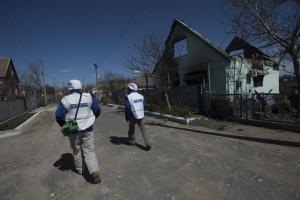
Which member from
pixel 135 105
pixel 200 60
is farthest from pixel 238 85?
pixel 135 105

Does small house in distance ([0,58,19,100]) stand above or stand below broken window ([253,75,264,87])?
above

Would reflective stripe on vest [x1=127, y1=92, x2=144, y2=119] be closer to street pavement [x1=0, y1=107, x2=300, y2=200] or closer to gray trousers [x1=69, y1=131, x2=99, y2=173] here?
street pavement [x1=0, y1=107, x2=300, y2=200]

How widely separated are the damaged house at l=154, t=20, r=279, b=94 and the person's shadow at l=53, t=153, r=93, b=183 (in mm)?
8156

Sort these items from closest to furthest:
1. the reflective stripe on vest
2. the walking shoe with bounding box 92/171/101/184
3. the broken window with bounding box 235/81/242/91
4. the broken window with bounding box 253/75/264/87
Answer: the walking shoe with bounding box 92/171/101/184
the reflective stripe on vest
the broken window with bounding box 235/81/242/91
the broken window with bounding box 253/75/264/87

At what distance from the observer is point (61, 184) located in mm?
4145

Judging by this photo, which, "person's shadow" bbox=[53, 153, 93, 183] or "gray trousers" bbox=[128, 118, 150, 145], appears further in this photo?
"gray trousers" bbox=[128, 118, 150, 145]

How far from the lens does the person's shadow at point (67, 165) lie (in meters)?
4.41

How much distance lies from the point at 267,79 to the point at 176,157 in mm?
13327

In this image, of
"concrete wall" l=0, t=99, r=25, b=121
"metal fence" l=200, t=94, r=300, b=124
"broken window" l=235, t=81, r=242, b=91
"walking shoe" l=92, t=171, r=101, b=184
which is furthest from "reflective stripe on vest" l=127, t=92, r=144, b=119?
"concrete wall" l=0, t=99, r=25, b=121

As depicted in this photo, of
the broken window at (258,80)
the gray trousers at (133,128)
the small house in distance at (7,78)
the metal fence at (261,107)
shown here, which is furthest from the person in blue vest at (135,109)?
the small house in distance at (7,78)

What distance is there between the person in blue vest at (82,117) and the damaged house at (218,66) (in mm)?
8736

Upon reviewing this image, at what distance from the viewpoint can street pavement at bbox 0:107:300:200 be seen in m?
3.63

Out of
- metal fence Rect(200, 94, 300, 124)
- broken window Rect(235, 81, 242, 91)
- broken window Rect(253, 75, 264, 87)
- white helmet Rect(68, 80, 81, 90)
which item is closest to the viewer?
white helmet Rect(68, 80, 81, 90)

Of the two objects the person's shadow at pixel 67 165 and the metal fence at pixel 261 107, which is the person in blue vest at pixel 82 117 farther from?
the metal fence at pixel 261 107
